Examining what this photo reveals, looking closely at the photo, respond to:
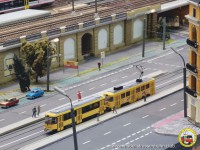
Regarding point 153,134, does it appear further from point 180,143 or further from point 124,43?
point 124,43

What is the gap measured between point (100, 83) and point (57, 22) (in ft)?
69.1

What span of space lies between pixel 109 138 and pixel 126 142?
8.50 ft

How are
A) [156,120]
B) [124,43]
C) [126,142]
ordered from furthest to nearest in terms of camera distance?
[124,43] → [156,120] → [126,142]

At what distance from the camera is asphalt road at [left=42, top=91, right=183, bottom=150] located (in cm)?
8112

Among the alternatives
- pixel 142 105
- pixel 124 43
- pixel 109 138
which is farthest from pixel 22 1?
pixel 109 138

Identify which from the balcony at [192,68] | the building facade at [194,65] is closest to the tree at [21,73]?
the building facade at [194,65]

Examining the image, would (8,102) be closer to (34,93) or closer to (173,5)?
(34,93)

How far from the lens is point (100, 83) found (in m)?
107

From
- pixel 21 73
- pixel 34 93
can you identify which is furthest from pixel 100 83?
pixel 21 73

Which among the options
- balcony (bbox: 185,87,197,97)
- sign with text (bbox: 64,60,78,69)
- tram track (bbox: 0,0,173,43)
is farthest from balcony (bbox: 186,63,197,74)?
tram track (bbox: 0,0,173,43)

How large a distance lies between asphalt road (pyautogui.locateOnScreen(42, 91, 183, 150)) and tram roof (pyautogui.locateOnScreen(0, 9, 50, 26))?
130ft

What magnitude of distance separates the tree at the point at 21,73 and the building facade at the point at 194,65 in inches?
1066

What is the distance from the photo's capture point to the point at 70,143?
270 ft

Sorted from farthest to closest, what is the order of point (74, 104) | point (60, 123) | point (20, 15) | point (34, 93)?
point (20, 15) → point (34, 93) → point (74, 104) → point (60, 123)
